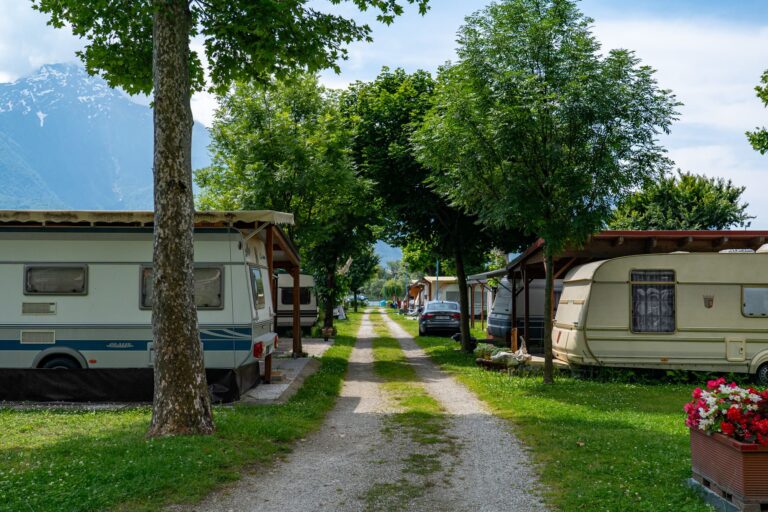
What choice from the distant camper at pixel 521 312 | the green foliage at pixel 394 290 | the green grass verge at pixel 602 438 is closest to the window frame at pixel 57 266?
the green grass verge at pixel 602 438

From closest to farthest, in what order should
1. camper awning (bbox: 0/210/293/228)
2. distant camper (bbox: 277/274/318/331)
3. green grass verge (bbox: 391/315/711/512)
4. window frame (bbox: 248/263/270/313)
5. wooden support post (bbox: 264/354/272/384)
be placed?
green grass verge (bbox: 391/315/711/512) < camper awning (bbox: 0/210/293/228) < window frame (bbox: 248/263/270/313) < wooden support post (bbox: 264/354/272/384) < distant camper (bbox: 277/274/318/331)

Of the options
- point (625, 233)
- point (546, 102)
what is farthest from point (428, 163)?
point (625, 233)

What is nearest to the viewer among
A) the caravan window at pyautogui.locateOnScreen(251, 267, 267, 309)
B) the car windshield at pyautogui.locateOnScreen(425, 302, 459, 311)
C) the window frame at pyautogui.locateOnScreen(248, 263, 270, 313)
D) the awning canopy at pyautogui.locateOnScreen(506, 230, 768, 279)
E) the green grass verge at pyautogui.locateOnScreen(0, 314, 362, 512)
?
the green grass verge at pyautogui.locateOnScreen(0, 314, 362, 512)

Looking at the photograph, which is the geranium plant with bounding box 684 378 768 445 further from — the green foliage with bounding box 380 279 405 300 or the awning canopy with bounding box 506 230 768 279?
the green foliage with bounding box 380 279 405 300

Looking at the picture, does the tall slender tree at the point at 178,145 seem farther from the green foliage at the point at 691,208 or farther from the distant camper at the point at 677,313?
the green foliage at the point at 691,208

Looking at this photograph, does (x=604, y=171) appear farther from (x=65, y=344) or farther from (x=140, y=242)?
(x=65, y=344)

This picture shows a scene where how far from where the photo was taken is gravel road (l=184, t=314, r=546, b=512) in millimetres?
6102

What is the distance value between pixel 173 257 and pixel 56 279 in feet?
16.6

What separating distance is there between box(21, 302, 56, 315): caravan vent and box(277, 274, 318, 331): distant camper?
16226 mm

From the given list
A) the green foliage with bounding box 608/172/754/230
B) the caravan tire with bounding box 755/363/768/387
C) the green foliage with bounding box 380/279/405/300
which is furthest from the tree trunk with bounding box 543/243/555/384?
the green foliage with bounding box 380/279/405/300

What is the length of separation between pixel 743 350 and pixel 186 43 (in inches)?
485

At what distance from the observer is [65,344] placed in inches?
480

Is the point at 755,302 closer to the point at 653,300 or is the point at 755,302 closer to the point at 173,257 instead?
the point at 653,300

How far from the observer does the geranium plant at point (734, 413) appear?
218 inches
